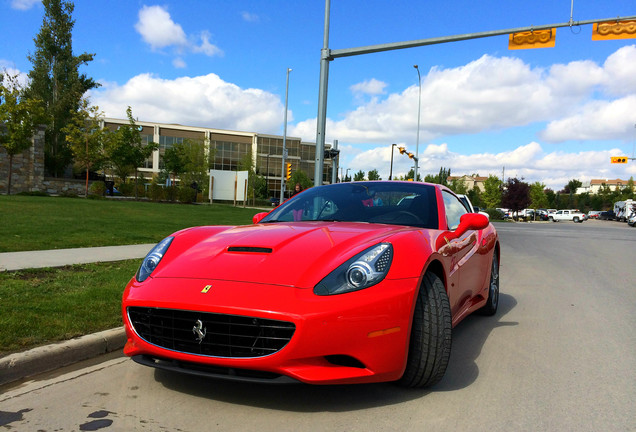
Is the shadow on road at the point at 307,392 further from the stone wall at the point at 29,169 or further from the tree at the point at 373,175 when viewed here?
the tree at the point at 373,175

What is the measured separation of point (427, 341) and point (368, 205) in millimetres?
1466

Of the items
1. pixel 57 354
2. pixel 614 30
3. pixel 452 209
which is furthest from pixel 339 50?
pixel 57 354

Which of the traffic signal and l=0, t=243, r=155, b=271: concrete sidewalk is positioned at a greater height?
the traffic signal

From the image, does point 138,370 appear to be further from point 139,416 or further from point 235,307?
point 235,307

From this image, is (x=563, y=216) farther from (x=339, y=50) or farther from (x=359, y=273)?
(x=359, y=273)

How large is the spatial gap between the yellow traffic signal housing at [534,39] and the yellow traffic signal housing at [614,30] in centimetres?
101

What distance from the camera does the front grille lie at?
8.63ft

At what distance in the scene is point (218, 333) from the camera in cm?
269

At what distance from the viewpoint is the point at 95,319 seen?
4.42 m

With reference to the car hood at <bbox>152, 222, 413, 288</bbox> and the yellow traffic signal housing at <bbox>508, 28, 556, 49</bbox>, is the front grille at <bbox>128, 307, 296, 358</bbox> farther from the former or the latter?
the yellow traffic signal housing at <bbox>508, 28, 556, 49</bbox>

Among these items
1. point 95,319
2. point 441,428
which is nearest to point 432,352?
point 441,428

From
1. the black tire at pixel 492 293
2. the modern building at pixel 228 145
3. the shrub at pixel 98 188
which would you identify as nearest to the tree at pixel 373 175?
the modern building at pixel 228 145

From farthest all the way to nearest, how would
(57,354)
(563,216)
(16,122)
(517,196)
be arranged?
(563,216)
(517,196)
(16,122)
(57,354)

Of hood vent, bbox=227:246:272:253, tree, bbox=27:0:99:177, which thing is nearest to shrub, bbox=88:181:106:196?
tree, bbox=27:0:99:177
